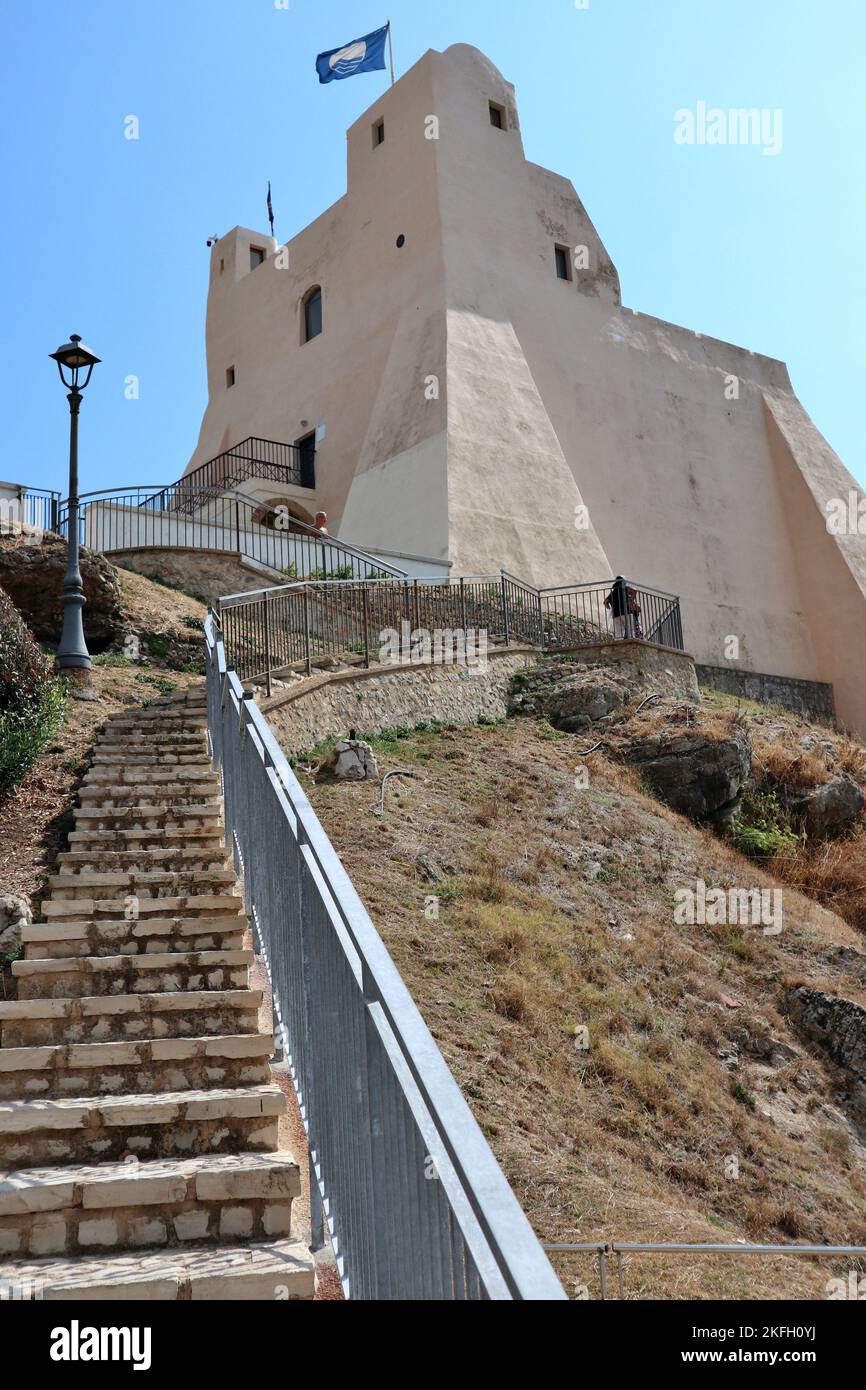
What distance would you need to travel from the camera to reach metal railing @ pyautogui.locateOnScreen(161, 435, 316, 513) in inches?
1153

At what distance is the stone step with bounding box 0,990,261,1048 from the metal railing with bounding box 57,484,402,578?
1401 cm

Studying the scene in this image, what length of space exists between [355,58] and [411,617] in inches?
668

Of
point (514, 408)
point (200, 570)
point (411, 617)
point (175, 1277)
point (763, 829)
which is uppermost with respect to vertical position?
point (514, 408)

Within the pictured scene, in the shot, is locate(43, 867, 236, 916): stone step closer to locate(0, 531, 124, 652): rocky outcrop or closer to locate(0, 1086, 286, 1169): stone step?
locate(0, 1086, 286, 1169): stone step

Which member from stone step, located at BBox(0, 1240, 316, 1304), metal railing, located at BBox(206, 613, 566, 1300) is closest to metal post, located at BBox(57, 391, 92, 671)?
metal railing, located at BBox(206, 613, 566, 1300)

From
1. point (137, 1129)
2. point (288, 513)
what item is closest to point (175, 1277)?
point (137, 1129)

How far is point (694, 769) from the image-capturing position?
1731 cm

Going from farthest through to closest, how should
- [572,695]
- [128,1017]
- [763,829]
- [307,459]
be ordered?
[307,459]
[572,695]
[763,829]
[128,1017]

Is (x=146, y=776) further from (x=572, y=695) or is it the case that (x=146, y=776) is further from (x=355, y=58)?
(x=355, y=58)

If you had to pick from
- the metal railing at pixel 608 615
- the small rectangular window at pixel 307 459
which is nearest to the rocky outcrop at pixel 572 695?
the metal railing at pixel 608 615

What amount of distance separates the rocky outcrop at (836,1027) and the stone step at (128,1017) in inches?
286

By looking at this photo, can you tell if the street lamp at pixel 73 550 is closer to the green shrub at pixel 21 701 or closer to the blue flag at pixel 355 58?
the green shrub at pixel 21 701
